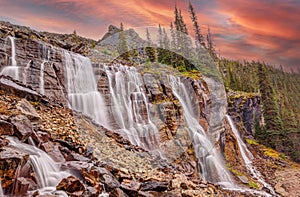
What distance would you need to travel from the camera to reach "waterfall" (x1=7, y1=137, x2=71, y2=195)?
21.5 ft

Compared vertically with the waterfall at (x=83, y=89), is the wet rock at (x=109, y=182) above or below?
below

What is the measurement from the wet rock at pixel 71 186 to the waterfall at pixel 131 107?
666 centimetres

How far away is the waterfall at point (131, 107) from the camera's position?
1438 cm

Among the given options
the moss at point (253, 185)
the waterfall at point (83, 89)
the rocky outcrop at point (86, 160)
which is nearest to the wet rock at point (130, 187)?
the rocky outcrop at point (86, 160)

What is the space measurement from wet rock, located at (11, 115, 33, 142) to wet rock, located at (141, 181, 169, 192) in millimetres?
4336

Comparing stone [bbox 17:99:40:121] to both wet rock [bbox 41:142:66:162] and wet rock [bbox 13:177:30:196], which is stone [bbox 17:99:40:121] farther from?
wet rock [bbox 13:177:30:196]

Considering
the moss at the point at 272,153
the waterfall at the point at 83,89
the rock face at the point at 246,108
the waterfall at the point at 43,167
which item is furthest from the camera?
the rock face at the point at 246,108

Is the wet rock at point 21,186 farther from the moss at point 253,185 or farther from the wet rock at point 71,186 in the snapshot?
the moss at point 253,185

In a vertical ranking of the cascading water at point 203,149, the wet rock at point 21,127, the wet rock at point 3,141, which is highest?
the wet rock at point 21,127

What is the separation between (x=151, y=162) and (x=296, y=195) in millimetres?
15132

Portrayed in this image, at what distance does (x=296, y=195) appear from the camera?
19.0m

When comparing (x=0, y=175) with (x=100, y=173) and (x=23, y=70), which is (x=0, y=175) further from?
(x=23, y=70)

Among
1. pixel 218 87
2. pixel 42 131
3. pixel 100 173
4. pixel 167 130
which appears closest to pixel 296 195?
pixel 218 87

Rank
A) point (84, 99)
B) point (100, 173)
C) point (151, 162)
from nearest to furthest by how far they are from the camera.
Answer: point (100, 173)
point (151, 162)
point (84, 99)
